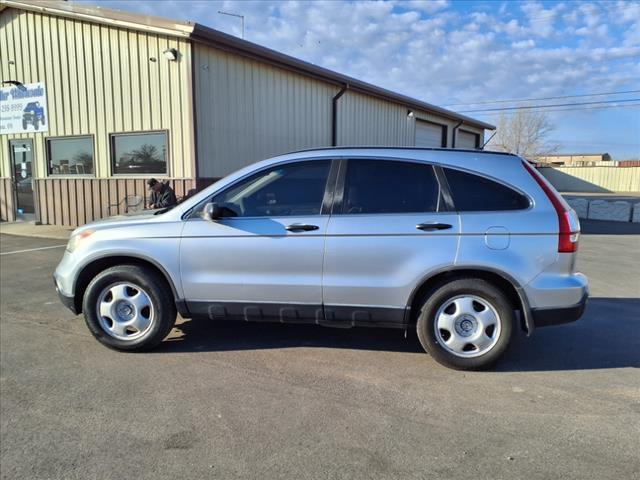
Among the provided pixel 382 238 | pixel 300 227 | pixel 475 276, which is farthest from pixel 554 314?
pixel 300 227

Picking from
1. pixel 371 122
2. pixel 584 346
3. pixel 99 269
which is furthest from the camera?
pixel 371 122

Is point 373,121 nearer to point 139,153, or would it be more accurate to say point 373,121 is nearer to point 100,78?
point 139,153

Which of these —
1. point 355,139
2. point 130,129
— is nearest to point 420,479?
point 130,129

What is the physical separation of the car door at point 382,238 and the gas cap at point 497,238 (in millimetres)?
243

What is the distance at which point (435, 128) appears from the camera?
22.5 metres

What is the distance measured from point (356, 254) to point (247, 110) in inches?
366

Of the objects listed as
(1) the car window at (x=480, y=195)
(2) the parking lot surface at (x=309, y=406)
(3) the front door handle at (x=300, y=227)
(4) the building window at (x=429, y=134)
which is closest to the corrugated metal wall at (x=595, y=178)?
(4) the building window at (x=429, y=134)

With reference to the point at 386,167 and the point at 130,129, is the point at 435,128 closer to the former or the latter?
the point at 130,129

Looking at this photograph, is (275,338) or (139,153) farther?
(139,153)

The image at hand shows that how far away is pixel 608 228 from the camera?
15.6m

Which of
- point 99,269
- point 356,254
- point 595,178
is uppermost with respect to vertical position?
point 595,178

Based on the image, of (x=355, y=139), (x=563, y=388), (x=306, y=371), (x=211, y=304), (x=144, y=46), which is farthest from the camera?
(x=355, y=139)

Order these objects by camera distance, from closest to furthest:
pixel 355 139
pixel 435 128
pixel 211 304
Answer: pixel 211 304, pixel 355 139, pixel 435 128

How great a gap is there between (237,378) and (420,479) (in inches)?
69.1
